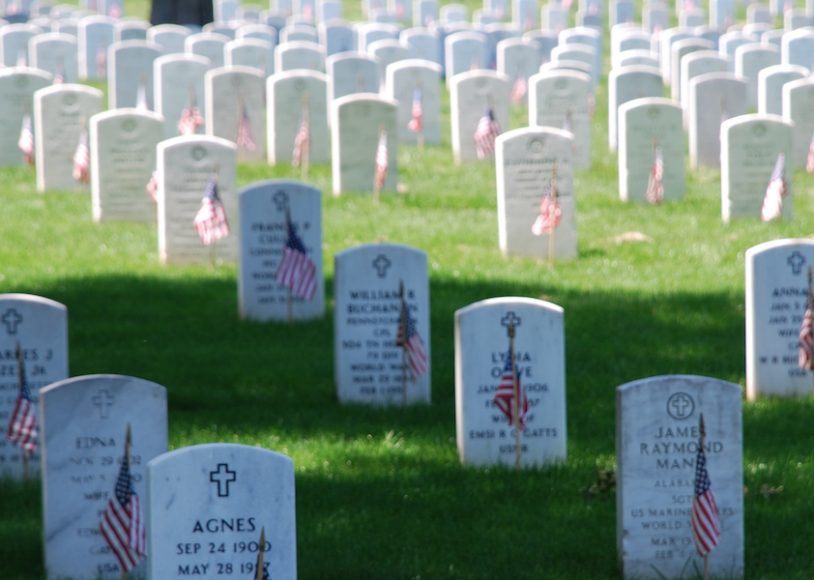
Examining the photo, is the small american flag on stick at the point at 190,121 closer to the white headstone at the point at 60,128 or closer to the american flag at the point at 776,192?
the white headstone at the point at 60,128

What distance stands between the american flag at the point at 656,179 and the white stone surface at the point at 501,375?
738 centimetres

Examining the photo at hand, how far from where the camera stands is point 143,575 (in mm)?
7578

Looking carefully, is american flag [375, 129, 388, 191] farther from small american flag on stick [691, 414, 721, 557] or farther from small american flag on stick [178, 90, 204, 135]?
small american flag on stick [691, 414, 721, 557]

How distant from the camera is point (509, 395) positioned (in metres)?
9.08

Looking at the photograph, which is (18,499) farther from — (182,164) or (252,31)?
(252,31)

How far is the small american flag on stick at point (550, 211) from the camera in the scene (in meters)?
13.6

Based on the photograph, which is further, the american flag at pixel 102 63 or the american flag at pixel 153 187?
the american flag at pixel 102 63

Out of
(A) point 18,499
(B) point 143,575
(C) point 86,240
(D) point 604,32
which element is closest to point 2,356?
(A) point 18,499

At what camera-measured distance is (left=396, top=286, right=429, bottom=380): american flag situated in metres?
10.2

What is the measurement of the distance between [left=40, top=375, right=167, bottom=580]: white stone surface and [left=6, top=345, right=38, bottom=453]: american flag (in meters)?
1.07

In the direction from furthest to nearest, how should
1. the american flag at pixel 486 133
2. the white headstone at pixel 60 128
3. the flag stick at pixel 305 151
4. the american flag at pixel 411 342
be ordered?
the american flag at pixel 486 133
the flag stick at pixel 305 151
the white headstone at pixel 60 128
the american flag at pixel 411 342

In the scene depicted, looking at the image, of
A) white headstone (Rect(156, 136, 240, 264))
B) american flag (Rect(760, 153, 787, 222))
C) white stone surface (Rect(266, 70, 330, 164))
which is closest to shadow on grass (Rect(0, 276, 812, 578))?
white headstone (Rect(156, 136, 240, 264))

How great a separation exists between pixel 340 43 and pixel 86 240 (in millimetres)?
12761

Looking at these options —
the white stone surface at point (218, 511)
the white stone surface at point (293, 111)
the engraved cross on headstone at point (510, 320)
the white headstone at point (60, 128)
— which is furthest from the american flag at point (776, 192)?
the white stone surface at point (218, 511)
